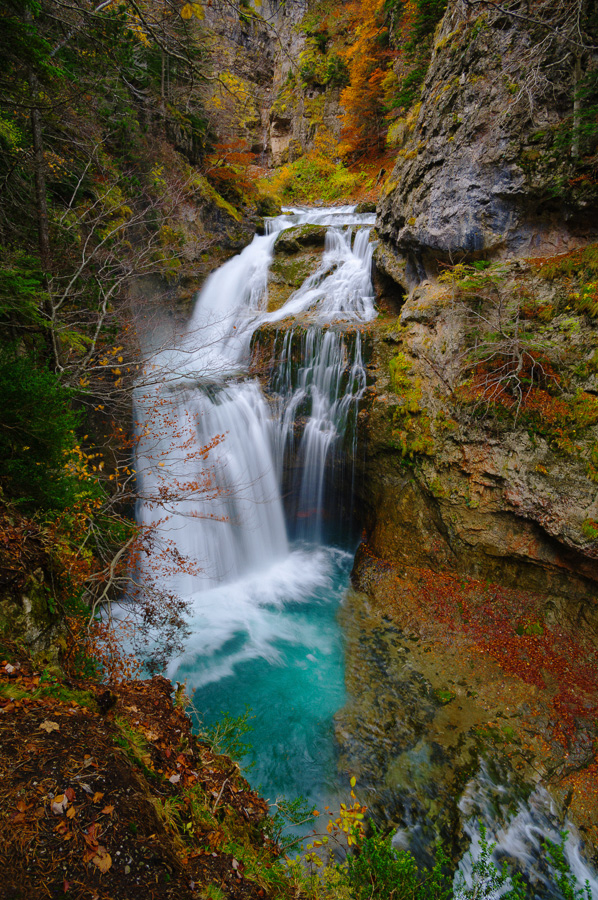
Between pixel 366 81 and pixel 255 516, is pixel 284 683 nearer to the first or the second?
pixel 255 516

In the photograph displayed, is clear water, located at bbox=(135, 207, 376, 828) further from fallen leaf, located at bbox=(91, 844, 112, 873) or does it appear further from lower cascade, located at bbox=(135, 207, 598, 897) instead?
fallen leaf, located at bbox=(91, 844, 112, 873)

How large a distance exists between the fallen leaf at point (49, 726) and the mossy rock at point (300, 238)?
566 inches

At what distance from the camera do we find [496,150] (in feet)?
22.4

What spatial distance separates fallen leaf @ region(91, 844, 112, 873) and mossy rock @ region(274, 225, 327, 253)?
583 inches

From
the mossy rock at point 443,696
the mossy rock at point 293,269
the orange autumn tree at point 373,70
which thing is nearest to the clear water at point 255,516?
the mossy rock at point 443,696

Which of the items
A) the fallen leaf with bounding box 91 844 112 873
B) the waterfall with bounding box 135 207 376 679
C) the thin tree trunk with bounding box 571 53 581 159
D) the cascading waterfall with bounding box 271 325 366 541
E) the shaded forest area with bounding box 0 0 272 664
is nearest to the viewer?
the fallen leaf with bounding box 91 844 112 873

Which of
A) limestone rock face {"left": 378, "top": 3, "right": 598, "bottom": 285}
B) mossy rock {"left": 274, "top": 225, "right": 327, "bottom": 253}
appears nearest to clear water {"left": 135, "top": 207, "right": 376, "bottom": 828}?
mossy rock {"left": 274, "top": 225, "right": 327, "bottom": 253}

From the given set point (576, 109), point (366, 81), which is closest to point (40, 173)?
point (576, 109)

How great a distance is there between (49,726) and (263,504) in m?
7.35

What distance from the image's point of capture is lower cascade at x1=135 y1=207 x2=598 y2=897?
6336 mm

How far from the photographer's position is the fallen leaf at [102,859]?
1675mm

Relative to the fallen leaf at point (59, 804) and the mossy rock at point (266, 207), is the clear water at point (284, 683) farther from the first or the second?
the mossy rock at point (266, 207)

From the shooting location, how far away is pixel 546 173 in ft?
21.1

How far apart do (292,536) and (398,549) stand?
112 inches
